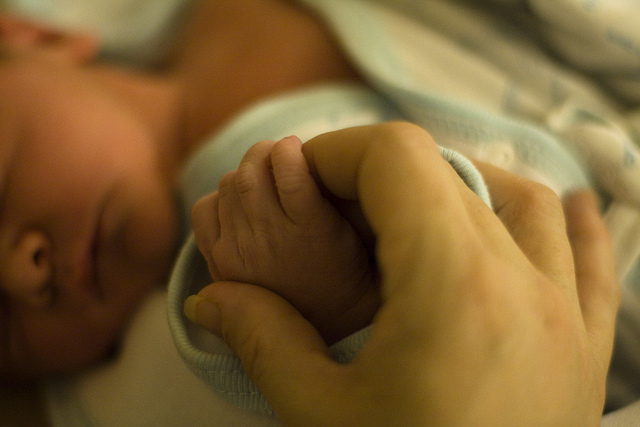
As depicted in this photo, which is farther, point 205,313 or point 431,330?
point 205,313

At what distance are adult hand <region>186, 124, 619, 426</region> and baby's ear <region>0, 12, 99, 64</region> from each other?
0.74 metres

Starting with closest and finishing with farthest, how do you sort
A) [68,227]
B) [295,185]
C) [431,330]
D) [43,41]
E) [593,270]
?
[431,330], [295,185], [593,270], [68,227], [43,41]

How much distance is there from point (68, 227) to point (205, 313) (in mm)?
322

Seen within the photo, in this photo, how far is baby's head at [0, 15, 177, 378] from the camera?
533 mm

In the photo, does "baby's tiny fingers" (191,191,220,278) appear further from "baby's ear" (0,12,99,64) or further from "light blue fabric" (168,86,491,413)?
"baby's ear" (0,12,99,64)

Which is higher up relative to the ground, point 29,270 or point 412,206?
point 412,206

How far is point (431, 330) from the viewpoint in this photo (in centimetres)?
21

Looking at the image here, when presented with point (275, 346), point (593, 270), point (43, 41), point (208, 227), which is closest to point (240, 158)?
point (208, 227)

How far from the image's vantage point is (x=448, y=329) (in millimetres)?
207

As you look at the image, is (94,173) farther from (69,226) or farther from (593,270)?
(593,270)

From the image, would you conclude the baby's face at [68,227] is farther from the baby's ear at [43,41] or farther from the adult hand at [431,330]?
the adult hand at [431,330]

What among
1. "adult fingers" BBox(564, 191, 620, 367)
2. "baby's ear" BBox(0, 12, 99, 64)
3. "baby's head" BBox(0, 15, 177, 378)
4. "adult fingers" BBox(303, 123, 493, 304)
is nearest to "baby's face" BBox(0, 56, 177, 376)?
"baby's head" BBox(0, 15, 177, 378)

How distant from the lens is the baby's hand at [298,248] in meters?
0.32

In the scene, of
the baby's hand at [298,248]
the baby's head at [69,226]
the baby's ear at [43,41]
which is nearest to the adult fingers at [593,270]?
the baby's hand at [298,248]
